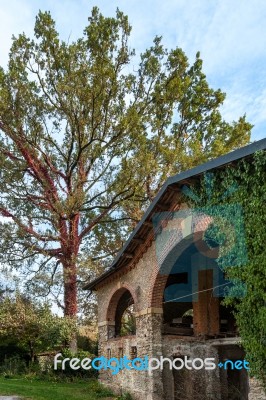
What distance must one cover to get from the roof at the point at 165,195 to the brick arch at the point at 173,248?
935 mm

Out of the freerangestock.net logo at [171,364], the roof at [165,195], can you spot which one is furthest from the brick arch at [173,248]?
the freerangestock.net logo at [171,364]

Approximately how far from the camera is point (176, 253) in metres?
12.9

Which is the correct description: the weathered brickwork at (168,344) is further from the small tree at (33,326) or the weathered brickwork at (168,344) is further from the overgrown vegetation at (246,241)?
the small tree at (33,326)

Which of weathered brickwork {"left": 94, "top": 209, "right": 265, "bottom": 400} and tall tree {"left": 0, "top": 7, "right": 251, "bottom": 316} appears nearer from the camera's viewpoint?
weathered brickwork {"left": 94, "top": 209, "right": 265, "bottom": 400}

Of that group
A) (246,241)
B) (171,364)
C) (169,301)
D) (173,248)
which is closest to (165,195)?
(173,248)

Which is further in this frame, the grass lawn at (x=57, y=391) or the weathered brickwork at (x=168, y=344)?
the grass lawn at (x=57, y=391)

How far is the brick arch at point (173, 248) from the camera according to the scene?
11305 mm

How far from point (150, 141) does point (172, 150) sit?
4.30 ft

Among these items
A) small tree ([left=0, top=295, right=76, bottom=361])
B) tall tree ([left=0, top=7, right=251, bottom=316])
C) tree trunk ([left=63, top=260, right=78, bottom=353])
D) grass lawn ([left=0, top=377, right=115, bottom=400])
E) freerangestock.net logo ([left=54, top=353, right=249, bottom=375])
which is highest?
tall tree ([left=0, top=7, right=251, bottom=316])

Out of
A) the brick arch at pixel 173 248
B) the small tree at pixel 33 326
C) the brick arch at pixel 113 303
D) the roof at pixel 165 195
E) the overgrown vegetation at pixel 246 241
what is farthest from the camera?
the small tree at pixel 33 326

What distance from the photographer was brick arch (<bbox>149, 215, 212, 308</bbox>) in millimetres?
11305

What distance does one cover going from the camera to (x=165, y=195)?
12383mm

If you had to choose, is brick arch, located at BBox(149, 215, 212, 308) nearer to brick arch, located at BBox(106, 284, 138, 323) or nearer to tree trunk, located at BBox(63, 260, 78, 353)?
brick arch, located at BBox(106, 284, 138, 323)

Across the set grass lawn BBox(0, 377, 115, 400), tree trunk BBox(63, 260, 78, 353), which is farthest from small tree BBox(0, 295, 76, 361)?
grass lawn BBox(0, 377, 115, 400)
